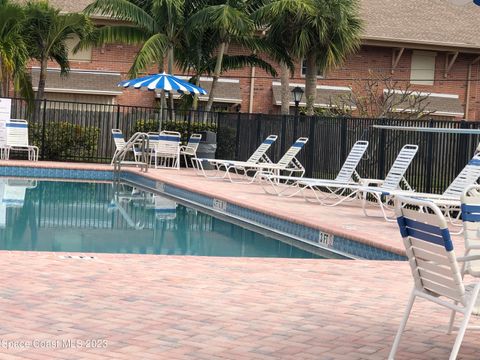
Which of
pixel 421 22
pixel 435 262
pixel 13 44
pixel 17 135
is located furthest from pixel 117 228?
pixel 421 22

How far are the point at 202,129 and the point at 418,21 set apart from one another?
11817 millimetres

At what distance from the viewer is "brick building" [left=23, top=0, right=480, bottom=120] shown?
30.6 metres

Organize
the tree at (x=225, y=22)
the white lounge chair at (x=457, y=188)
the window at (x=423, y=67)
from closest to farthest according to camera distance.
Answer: the white lounge chair at (x=457, y=188) → the tree at (x=225, y=22) → the window at (x=423, y=67)

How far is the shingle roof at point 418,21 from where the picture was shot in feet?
104

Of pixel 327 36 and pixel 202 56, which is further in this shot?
pixel 202 56

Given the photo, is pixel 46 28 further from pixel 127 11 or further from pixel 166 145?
pixel 166 145

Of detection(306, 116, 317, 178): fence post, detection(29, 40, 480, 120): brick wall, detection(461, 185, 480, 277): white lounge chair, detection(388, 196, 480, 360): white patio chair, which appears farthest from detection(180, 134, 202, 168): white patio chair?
detection(388, 196, 480, 360): white patio chair

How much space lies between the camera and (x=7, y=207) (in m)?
13.8

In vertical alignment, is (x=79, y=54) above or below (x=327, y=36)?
below

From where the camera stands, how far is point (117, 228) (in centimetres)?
1212

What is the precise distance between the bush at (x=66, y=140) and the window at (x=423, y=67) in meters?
13.2

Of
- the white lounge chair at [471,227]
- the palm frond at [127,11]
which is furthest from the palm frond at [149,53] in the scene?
the white lounge chair at [471,227]

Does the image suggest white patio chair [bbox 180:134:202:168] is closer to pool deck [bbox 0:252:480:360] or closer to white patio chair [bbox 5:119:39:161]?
white patio chair [bbox 5:119:39:161]

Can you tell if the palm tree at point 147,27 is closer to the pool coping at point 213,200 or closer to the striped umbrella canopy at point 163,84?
the striped umbrella canopy at point 163,84
